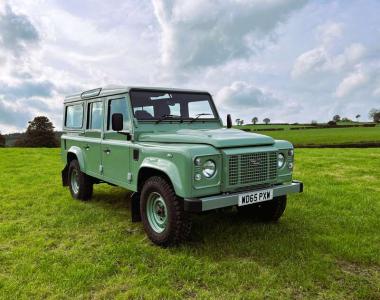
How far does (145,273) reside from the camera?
4023mm

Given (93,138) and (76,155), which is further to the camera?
(76,155)

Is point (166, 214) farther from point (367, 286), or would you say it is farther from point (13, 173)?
point (13, 173)

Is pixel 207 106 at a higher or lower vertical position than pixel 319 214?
higher

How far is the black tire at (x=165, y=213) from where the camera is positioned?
14.6 ft

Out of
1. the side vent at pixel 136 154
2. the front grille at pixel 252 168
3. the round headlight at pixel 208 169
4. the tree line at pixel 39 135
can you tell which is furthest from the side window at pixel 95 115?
the tree line at pixel 39 135

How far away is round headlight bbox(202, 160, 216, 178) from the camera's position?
433cm

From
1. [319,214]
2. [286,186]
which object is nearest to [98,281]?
[286,186]

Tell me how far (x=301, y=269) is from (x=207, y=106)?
3325 millimetres

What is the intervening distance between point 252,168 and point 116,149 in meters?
2.35

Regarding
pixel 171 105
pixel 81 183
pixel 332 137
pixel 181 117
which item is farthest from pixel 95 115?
pixel 332 137

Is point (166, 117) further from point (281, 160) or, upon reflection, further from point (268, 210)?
point (268, 210)

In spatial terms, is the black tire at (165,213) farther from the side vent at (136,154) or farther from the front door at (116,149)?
the front door at (116,149)

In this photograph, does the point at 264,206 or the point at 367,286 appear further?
the point at 264,206

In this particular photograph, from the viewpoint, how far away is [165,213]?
15.6ft
